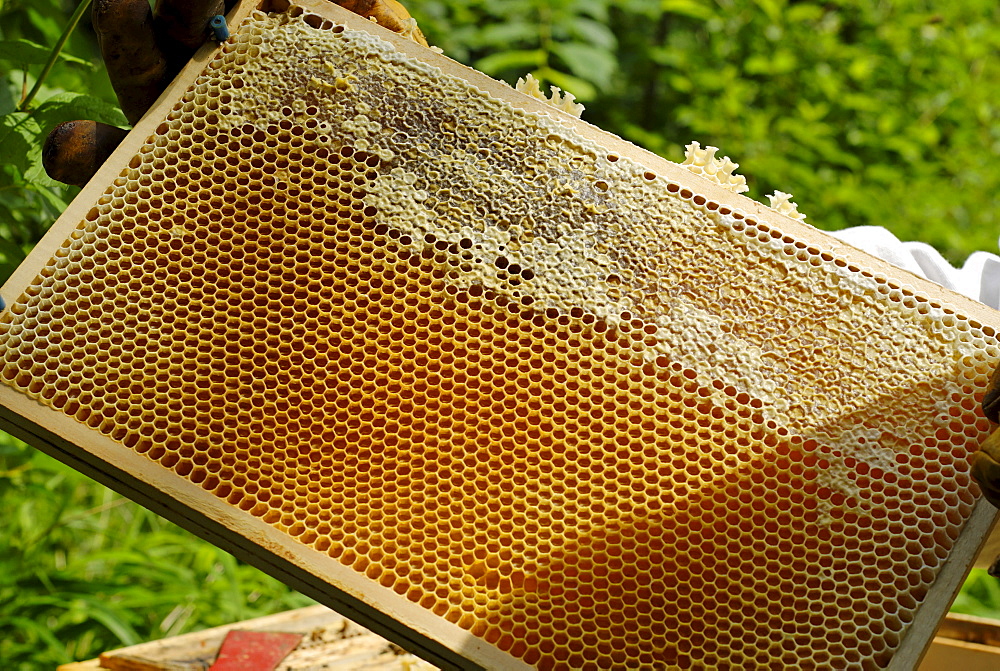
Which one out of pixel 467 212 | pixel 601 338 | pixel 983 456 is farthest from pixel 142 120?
pixel 983 456

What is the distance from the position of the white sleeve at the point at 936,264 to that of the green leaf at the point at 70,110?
1668 millimetres

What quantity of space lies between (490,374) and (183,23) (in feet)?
2.78

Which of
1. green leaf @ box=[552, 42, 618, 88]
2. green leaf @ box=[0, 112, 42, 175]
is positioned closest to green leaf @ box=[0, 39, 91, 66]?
green leaf @ box=[0, 112, 42, 175]

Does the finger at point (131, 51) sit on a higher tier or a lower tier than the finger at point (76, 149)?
higher

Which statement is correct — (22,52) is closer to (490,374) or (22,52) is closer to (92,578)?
(490,374)

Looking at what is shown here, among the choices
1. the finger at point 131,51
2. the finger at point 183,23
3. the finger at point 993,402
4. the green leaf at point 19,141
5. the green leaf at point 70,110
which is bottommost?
the green leaf at point 19,141

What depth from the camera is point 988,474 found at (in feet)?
3.46

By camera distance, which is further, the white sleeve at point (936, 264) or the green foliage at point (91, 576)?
the green foliage at point (91, 576)

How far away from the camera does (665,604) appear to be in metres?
1.17

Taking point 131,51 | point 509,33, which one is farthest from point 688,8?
point 131,51

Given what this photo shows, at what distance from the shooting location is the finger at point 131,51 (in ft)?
4.20

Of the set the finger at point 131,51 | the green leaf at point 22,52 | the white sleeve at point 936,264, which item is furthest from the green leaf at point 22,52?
the white sleeve at point 936,264

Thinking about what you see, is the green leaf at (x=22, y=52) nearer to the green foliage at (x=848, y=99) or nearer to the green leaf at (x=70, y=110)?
the green leaf at (x=70, y=110)

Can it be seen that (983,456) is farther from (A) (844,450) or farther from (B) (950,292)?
(B) (950,292)
